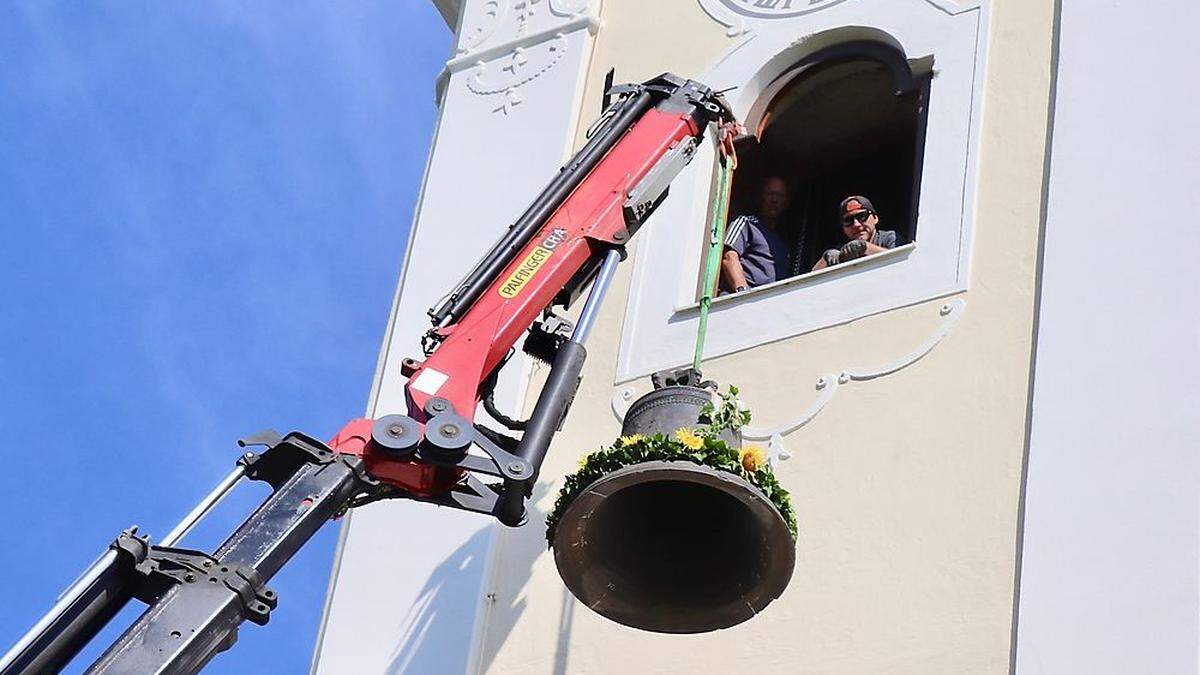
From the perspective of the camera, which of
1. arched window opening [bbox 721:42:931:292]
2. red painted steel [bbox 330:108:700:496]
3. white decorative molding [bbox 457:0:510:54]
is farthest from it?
white decorative molding [bbox 457:0:510:54]

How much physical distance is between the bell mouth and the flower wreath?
0.17 ft

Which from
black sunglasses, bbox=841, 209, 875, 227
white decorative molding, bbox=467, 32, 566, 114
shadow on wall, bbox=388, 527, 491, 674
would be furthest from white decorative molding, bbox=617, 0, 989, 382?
shadow on wall, bbox=388, 527, 491, 674

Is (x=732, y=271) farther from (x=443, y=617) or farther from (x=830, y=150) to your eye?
(x=443, y=617)

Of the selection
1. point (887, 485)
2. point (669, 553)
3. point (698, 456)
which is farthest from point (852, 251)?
point (698, 456)

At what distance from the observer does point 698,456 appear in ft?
27.3

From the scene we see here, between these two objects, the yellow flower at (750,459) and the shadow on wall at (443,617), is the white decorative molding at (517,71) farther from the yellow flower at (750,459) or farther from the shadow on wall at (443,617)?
the yellow flower at (750,459)

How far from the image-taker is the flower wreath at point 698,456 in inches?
328

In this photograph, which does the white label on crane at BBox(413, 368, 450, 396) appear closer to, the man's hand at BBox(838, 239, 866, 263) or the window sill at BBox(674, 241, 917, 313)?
the window sill at BBox(674, 241, 917, 313)

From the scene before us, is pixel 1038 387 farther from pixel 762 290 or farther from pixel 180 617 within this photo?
pixel 180 617

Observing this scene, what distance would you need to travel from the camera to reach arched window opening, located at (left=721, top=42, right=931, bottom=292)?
39.2 ft

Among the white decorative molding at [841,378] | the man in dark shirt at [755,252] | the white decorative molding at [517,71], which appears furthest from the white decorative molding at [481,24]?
the white decorative molding at [841,378]

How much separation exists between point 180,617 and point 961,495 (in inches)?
123

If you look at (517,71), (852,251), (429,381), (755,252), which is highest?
(517,71)

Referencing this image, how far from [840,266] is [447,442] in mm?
3002
